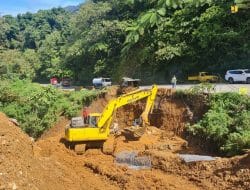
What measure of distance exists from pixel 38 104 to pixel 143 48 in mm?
19769

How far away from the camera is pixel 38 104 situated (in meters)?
37.3

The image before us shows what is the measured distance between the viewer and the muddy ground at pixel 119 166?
1525 centimetres

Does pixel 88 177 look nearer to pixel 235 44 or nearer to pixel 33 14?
pixel 235 44

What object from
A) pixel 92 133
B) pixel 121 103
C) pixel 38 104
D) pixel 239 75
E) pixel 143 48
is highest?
pixel 143 48

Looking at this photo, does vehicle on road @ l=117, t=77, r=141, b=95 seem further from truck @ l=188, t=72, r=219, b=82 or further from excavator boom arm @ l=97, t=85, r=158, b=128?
truck @ l=188, t=72, r=219, b=82

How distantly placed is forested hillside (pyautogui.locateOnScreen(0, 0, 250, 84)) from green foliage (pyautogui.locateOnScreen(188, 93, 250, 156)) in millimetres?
7522

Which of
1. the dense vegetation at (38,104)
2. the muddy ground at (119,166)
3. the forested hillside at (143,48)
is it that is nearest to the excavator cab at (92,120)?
the muddy ground at (119,166)

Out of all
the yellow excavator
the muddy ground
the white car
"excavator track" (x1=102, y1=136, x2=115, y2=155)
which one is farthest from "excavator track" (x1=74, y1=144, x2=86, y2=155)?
the white car

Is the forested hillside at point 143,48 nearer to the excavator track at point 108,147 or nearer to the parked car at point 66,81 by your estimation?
the parked car at point 66,81

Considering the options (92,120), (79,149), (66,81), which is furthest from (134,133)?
(66,81)

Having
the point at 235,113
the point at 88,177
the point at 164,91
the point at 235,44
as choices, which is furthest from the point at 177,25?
the point at 88,177

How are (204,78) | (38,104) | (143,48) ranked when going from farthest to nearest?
(143,48) → (204,78) → (38,104)

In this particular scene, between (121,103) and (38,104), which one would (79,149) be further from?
(38,104)

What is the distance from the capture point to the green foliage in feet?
78.1
